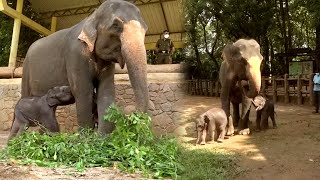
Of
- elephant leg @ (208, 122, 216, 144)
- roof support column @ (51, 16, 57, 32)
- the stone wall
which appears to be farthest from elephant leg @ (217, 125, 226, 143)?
roof support column @ (51, 16, 57, 32)

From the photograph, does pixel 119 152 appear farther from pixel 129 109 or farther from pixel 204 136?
pixel 129 109

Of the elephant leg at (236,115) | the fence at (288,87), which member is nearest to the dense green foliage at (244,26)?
the fence at (288,87)

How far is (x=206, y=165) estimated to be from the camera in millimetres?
4184

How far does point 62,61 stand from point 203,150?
6.16 ft

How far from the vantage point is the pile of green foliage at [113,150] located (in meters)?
3.48

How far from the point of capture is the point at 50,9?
1137 centimetres

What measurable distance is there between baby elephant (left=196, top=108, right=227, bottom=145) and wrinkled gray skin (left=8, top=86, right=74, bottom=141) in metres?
1.83

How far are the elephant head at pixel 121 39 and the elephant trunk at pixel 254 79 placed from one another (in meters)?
2.57

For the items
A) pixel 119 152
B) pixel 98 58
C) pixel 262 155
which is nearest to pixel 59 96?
pixel 98 58

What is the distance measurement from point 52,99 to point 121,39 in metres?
1.06

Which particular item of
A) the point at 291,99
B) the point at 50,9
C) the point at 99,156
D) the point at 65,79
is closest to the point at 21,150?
the point at 99,156

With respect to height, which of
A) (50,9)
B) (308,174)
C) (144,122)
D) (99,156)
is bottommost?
(308,174)

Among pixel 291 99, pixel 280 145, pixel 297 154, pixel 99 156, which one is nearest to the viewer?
pixel 99 156

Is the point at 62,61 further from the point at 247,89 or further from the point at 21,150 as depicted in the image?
the point at 247,89
